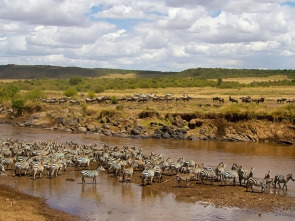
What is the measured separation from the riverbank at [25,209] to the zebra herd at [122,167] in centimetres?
305

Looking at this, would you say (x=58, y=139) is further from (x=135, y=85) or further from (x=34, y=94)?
(x=135, y=85)

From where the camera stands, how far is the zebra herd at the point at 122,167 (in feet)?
72.4

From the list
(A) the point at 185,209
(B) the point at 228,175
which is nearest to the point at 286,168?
(B) the point at 228,175

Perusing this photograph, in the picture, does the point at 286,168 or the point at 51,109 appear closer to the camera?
the point at 286,168

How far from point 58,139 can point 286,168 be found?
1898 centimetres

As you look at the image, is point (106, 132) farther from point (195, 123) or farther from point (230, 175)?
point (230, 175)

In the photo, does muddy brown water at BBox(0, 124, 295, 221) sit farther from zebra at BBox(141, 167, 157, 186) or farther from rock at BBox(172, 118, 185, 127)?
rock at BBox(172, 118, 185, 127)

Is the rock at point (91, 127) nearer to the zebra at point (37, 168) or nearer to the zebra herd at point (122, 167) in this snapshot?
the zebra herd at point (122, 167)

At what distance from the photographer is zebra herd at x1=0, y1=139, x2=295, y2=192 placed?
22.1 m

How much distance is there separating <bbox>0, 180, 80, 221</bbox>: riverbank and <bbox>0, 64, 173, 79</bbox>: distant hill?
152 m

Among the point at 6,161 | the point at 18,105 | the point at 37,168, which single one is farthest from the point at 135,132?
the point at 37,168

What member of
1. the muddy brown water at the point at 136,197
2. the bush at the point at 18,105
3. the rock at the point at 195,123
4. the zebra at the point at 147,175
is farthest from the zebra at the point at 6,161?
the bush at the point at 18,105

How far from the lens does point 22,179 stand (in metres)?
22.9

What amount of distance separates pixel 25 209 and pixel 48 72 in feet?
547
